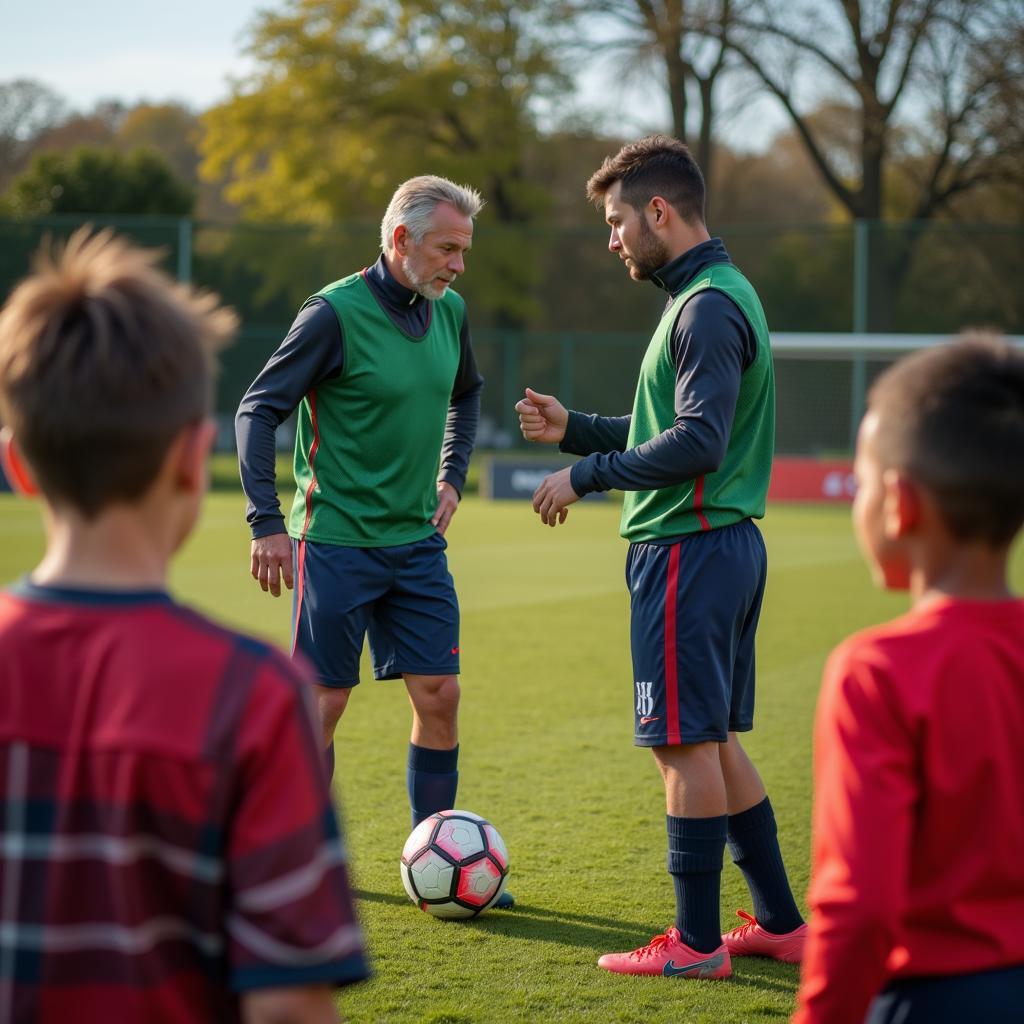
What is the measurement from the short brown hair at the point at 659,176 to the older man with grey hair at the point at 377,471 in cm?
81

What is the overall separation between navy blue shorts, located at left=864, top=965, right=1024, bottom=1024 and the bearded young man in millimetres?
1763

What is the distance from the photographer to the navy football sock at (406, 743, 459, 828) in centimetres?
444

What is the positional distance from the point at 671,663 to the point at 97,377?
2290 millimetres

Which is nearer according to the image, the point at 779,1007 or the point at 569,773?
the point at 779,1007

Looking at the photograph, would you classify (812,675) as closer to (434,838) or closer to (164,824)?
(434,838)

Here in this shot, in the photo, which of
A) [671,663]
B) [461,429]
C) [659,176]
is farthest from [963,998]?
[461,429]

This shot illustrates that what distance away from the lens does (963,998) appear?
1.69m

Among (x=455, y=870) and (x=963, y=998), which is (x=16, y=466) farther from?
(x=455, y=870)

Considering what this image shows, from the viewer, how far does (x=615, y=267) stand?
121 ft

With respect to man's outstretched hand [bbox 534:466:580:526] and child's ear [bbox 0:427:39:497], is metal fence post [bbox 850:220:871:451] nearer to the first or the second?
man's outstretched hand [bbox 534:466:580:526]

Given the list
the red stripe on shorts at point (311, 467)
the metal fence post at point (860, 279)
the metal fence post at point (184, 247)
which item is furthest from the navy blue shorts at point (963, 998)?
the metal fence post at point (184, 247)

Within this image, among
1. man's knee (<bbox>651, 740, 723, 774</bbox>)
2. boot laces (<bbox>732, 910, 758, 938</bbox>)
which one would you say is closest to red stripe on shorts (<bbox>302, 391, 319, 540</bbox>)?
man's knee (<bbox>651, 740, 723, 774</bbox>)

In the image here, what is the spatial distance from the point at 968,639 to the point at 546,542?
1440 cm

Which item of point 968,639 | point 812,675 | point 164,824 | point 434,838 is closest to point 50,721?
point 164,824
